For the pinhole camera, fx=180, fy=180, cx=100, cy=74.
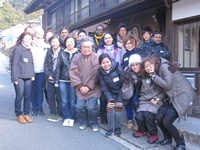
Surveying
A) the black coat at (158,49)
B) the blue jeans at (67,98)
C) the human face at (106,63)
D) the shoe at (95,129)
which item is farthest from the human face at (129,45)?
the shoe at (95,129)

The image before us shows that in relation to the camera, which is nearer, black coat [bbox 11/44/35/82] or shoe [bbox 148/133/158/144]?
shoe [bbox 148/133/158/144]

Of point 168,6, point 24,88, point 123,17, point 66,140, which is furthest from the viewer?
point 123,17

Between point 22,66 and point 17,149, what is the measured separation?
1.89 m

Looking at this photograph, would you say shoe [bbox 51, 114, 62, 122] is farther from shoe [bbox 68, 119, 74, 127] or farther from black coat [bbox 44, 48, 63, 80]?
black coat [bbox 44, 48, 63, 80]

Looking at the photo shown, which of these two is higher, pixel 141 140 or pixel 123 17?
pixel 123 17

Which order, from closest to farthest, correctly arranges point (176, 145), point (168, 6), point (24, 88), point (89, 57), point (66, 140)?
point (176, 145)
point (66, 140)
point (89, 57)
point (24, 88)
point (168, 6)

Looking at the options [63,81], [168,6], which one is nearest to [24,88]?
[63,81]

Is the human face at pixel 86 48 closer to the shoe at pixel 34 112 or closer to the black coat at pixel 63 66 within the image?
the black coat at pixel 63 66

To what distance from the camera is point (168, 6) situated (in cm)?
470

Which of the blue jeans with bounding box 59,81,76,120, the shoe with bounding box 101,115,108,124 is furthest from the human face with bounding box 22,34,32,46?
the shoe with bounding box 101,115,108,124

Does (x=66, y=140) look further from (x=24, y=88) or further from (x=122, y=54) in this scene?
(x=122, y=54)

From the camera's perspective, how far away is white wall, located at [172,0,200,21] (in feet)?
13.7

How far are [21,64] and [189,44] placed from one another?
4112 mm

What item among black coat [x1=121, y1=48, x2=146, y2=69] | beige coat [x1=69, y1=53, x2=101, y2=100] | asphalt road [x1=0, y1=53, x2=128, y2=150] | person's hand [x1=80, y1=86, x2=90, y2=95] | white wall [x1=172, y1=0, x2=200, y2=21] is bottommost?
asphalt road [x1=0, y1=53, x2=128, y2=150]
